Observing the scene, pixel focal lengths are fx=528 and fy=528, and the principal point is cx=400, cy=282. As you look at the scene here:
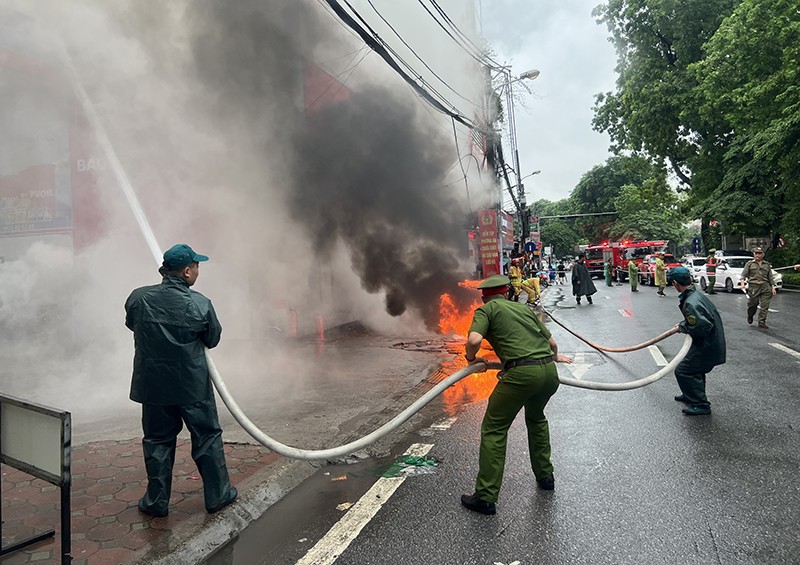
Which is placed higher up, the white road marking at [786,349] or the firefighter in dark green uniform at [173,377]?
the firefighter in dark green uniform at [173,377]

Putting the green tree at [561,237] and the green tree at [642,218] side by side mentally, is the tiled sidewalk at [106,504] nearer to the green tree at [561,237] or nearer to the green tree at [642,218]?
the green tree at [642,218]

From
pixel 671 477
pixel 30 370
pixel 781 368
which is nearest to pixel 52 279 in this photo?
pixel 30 370

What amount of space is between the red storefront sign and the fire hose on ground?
787cm

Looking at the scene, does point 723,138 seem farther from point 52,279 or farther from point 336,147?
point 52,279

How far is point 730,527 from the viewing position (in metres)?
2.82

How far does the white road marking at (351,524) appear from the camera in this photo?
2.71 metres

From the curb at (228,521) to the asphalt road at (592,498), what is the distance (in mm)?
75

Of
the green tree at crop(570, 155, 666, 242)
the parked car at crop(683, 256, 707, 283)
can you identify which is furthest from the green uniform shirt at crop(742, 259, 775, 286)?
the green tree at crop(570, 155, 666, 242)

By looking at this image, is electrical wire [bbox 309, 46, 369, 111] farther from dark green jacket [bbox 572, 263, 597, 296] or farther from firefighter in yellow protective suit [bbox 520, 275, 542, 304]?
dark green jacket [bbox 572, 263, 597, 296]

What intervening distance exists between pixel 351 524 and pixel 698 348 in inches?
146

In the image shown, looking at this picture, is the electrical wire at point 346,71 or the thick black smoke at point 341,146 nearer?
the thick black smoke at point 341,146

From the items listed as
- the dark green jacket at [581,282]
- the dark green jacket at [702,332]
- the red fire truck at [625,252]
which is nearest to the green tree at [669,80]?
the red fire truck at [625,252]

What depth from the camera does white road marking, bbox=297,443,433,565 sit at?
2.71 metres

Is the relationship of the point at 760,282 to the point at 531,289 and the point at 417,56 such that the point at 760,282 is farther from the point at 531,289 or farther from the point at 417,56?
the point at 417,56
